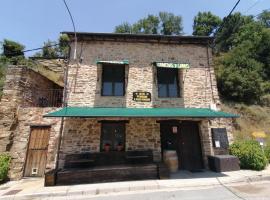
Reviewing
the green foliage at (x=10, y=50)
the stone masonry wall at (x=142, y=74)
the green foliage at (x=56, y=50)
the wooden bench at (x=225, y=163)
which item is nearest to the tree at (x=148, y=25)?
the green foliage at (x=56, y=50)

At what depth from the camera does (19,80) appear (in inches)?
327

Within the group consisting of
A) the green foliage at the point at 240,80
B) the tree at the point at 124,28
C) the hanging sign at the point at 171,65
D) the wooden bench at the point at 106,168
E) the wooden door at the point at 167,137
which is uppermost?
the tree at the point at 124,28

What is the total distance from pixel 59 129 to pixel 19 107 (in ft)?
7.28

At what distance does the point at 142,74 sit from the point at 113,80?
154 centimetres

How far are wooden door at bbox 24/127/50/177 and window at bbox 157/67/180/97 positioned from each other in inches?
233

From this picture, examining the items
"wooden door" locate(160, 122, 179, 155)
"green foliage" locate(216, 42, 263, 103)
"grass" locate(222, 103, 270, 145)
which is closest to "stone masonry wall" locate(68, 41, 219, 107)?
"wooden door" locate(160, 122, 179, 155)

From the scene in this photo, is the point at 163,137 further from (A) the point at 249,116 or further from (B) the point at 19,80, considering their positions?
(A) the point at 249,116

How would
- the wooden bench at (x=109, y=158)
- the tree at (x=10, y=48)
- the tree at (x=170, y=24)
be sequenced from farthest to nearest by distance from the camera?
the tree at (x=170, y=24)
the tree at (x=10, y=48)
the wooden bench at (x=109, y=158)

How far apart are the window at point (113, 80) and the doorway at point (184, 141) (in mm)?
2785

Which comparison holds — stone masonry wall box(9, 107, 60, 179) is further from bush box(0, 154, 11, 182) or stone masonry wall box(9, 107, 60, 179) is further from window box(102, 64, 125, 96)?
window box(102, 64, 125, 96)

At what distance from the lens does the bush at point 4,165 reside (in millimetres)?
6879

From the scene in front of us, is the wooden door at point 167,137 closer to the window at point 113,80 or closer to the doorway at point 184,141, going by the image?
the doorway at point 184,141

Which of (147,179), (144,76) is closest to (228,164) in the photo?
(147,179)

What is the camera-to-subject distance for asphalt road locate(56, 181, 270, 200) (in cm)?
484
